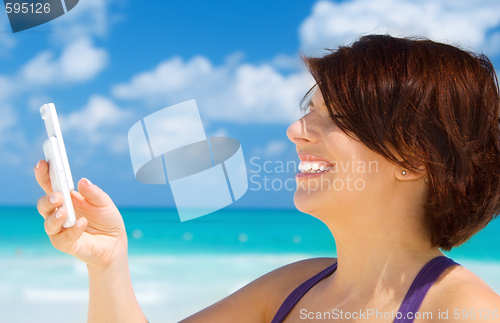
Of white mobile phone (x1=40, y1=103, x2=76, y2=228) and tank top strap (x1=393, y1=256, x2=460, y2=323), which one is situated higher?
white mobile phone (x1=40, y1=103, x2=76, y2=228)

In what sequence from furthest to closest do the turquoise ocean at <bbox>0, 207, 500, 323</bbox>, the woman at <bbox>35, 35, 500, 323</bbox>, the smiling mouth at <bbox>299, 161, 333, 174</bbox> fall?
the turquoise ocean at <bbox>0, 207, 500, 323</bbox> < the smiling mouth at <bbox>299, 161, 333, 174</bbox> < the woman at <bbox>35, 35, 500, 323</bbox>

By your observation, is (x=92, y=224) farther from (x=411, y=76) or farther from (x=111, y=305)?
(x=411, y=76)

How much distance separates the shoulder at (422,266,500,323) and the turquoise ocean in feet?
16.6

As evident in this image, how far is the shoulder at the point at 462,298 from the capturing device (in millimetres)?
923

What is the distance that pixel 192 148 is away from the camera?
26.0 feet

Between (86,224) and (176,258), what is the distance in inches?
373

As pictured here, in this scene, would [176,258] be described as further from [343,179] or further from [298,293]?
[343,179]

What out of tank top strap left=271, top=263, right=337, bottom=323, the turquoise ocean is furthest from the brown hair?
the turquoise ocean

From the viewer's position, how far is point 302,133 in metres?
1.35

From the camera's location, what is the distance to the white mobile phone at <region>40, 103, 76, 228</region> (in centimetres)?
108

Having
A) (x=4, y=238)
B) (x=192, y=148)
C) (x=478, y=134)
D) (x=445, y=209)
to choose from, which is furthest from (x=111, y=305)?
(x=4, y=238)

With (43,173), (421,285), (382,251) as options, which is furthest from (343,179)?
(43,173)

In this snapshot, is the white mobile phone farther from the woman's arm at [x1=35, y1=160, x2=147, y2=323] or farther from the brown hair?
the brown hair

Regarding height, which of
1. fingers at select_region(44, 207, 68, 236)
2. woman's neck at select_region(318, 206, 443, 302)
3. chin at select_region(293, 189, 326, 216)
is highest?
fingers at select_region(44, 207, 68, 236)
